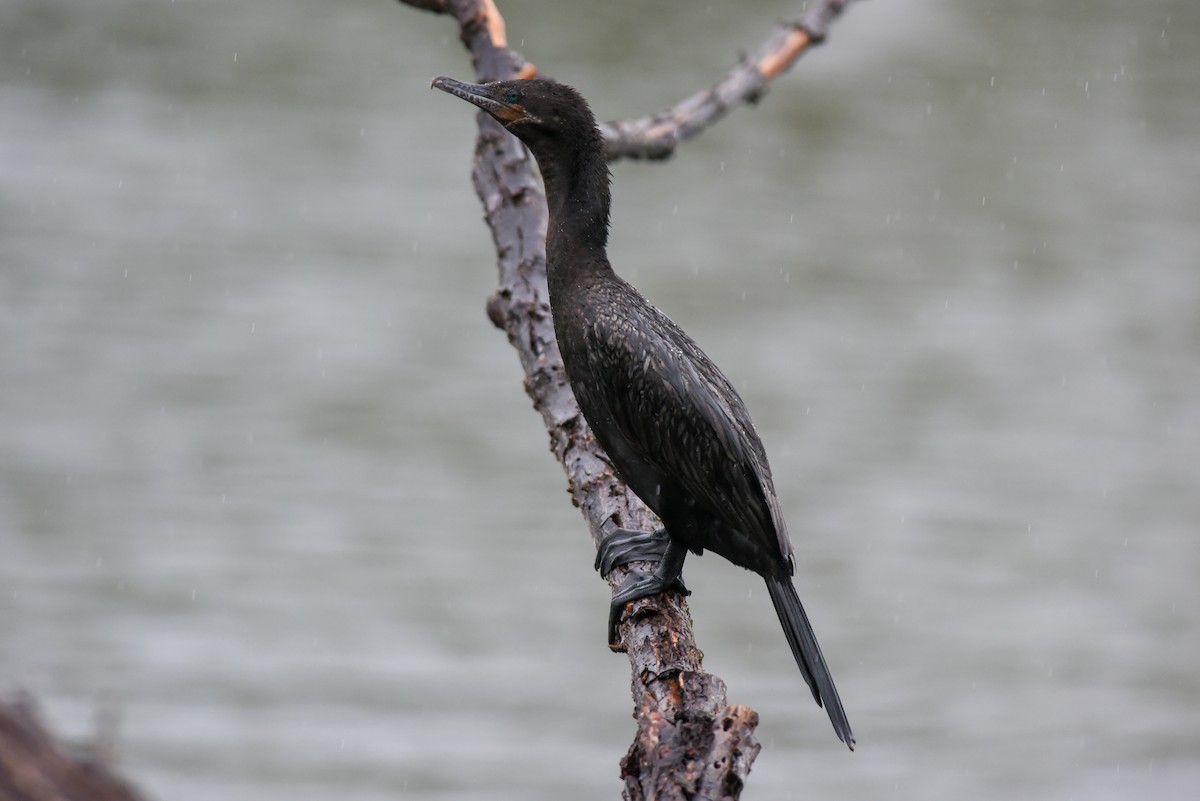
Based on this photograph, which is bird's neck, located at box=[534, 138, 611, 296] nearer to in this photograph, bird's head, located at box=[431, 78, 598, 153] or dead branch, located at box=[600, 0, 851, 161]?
bird's head, located at box=[431, 78, 598, 153]

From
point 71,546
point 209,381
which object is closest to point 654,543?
point 71,546

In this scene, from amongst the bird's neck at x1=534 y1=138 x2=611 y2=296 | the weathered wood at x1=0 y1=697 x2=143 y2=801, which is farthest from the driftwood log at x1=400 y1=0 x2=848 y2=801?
the weathered wood at x1=0 y1=697 x2=143 y2=801

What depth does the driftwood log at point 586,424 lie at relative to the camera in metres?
1.80

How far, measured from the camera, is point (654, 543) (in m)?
2.53

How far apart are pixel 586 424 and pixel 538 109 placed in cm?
60

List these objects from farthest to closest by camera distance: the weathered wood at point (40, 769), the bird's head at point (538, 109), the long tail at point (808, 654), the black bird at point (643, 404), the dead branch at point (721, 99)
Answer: the dead branch at point (721, 99)
the bird's head at point (538, 109)
the black bird at point (643, 404)
the long tail at point (808, 654)
the weathered wood at point (40, 769)

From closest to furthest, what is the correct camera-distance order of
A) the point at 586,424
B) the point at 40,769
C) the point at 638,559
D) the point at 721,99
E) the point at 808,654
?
the point at 40,769, the point at 808,654, the point at 638,559, the point at 586,424, the point at 721,99

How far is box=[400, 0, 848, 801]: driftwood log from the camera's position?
1.80m

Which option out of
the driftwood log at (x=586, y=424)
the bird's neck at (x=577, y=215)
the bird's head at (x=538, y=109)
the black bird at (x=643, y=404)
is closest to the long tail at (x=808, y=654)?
the black bird at (x=643, y=404)

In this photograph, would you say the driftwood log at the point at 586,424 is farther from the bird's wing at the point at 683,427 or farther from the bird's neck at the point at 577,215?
the bird's neck at the point at 577,215

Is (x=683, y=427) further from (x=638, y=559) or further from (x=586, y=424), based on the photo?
(x=586, y=424)

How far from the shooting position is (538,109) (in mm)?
2523

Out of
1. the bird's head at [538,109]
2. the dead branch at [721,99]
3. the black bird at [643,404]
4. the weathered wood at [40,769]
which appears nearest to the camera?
the weathered wood at [40,769]

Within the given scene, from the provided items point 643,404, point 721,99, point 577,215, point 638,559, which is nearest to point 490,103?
point 577,215
